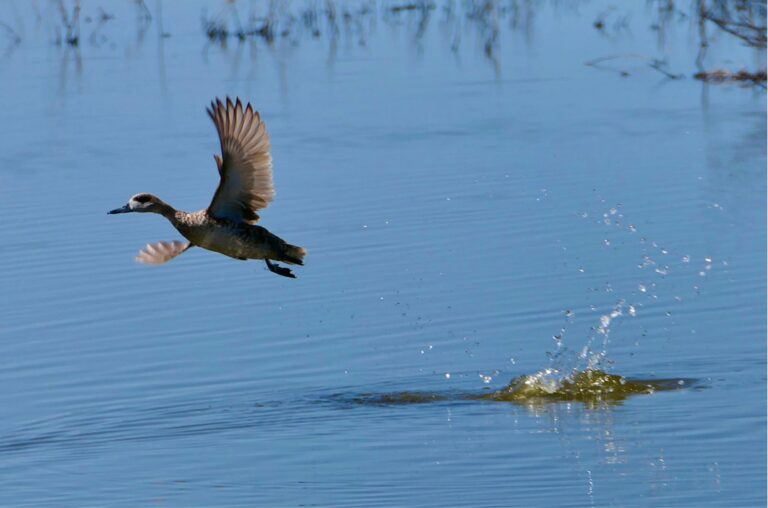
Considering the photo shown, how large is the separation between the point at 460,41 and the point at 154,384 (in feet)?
47.6

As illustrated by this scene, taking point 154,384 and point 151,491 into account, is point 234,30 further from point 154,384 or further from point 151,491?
point 151,491

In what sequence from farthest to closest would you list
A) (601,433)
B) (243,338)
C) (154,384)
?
(243,338) < (154,384) < (601,433)

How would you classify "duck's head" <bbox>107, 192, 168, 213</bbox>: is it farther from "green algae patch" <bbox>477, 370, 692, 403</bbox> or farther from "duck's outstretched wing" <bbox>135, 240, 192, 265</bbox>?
"green algae patch" <bbox>477, 370, 692, 403</bbox>

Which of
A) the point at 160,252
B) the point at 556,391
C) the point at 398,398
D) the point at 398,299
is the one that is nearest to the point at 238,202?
the point at 160,252

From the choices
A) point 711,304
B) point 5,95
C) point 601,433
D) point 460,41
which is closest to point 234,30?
point 460,41

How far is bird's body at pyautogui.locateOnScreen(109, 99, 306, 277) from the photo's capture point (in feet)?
23.4

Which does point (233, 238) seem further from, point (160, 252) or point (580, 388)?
point (580, 388)

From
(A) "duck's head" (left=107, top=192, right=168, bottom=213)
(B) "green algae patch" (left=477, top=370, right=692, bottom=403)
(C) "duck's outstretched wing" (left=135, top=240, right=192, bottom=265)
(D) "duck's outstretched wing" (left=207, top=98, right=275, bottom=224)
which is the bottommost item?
(B) "green algae patch" (left=477, top=370, right=692, bottom=403)

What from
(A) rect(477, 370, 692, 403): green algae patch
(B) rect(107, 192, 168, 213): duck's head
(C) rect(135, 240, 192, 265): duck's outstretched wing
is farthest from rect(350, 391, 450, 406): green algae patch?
(B) rect(107, 192, 168, 213): duck's head

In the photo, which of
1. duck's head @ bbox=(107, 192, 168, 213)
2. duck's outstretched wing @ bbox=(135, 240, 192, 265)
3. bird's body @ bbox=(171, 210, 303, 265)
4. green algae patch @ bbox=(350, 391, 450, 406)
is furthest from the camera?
green algae patch @ bbox=(350, 391, 450, 406)

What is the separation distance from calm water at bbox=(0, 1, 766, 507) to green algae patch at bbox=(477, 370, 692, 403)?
0.12 m

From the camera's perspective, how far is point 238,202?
24.3 ft

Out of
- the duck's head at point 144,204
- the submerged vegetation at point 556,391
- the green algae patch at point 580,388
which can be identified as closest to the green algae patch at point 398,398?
the submerged vegetation at point 556,391

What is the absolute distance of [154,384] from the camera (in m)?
8.52
